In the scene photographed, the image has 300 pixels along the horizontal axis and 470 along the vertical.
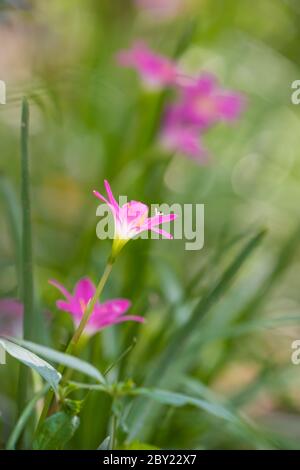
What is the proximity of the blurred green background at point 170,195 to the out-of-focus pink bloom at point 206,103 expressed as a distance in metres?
0.08

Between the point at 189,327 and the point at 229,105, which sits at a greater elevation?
the point at 229,105

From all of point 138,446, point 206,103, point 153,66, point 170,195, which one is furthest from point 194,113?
point 138,446

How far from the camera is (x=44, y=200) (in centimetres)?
174

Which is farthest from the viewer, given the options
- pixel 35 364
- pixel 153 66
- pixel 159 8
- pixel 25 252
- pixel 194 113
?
pixel 159 8

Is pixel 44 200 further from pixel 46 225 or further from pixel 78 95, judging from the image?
pixel 78 95

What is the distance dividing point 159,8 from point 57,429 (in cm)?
179

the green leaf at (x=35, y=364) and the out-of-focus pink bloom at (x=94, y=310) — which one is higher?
the out-of-focus pink bloom at (x=94, y=310)

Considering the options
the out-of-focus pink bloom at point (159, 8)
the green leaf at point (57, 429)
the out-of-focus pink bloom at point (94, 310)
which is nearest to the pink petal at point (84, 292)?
the out-of-focus pink bloom at point (94, 310)

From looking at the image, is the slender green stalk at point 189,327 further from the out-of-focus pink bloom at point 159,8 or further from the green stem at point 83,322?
the out-of-focus pink bloom at point 159,8

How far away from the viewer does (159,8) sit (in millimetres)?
2268

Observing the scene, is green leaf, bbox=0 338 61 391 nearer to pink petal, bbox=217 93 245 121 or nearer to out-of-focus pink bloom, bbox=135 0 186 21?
pink petal, bbox=217 93 245 121

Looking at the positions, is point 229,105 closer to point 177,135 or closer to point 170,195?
point 177,135

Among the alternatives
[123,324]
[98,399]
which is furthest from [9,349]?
[123,324]

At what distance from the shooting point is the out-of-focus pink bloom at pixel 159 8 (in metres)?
2.27
